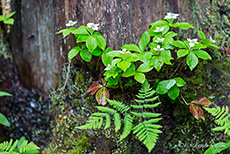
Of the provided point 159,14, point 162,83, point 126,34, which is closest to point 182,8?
point 159,14

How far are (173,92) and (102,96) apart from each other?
64cm

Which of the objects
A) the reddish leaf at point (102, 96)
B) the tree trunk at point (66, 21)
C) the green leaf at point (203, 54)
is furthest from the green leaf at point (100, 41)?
the green leaf at point (203, 54)

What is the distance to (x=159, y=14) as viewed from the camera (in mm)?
1979

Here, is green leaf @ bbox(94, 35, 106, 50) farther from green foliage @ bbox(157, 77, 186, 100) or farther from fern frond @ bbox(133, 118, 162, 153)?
fern frond @ bbox(133, 118, 162, 153)

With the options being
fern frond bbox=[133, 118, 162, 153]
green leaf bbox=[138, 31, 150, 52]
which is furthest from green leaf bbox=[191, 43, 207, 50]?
fern frond bbox=[133, 118, 162, 153]

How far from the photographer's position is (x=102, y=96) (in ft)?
6.03

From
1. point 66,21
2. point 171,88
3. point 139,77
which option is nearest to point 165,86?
point 171,88

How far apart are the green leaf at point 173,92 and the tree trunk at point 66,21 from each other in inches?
22.9

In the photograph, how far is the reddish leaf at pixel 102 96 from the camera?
1.83 meters

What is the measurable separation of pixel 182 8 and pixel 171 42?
1.71ft

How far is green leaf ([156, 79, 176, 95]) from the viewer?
170 centimetres

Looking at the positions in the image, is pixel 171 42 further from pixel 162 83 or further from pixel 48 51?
pixel 48 51

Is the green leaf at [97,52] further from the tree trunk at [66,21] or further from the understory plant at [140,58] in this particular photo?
the tree trunk at [66,21]

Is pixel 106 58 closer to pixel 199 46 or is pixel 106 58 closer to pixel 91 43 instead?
pixel 91 43
